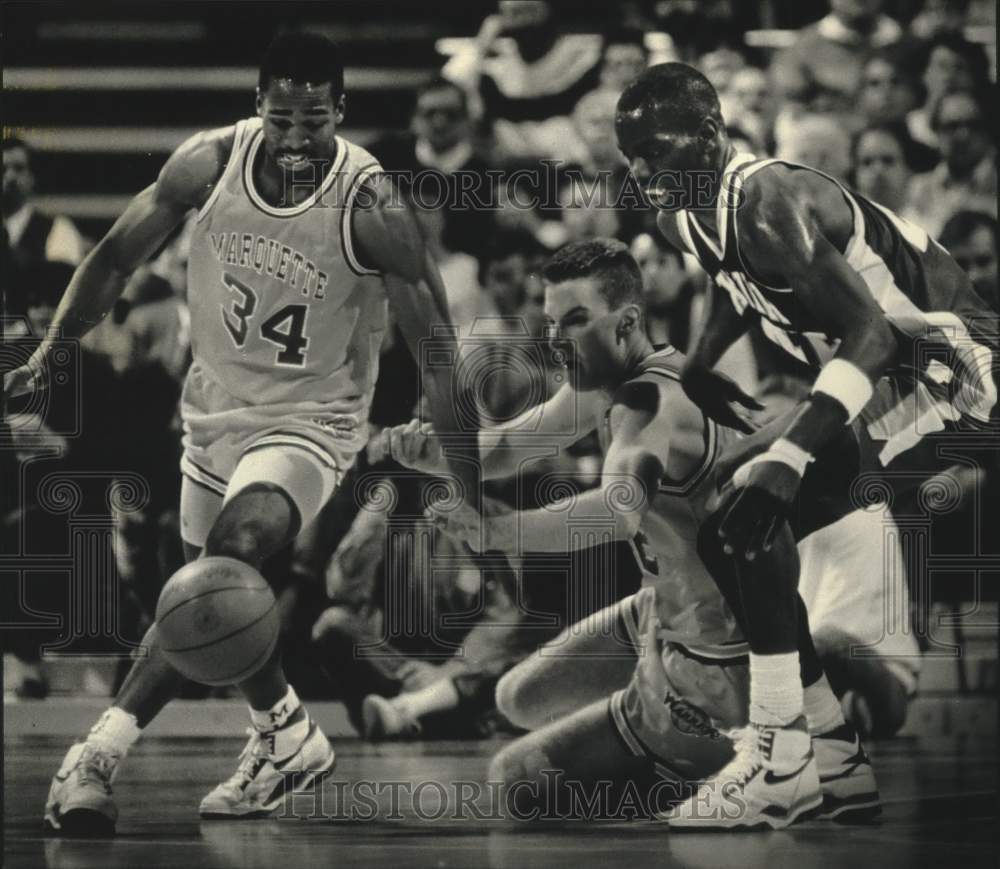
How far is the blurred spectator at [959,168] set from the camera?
173 inches

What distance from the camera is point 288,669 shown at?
408 cm

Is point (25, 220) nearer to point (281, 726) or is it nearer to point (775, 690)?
point (281, 726)

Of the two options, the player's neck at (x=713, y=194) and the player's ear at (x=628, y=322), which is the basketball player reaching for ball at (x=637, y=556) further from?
the player's neck at (x=713, y=194)

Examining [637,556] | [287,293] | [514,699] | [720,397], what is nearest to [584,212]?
[720,397]

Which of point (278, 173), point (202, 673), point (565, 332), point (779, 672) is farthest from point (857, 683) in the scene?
point (278, 173)

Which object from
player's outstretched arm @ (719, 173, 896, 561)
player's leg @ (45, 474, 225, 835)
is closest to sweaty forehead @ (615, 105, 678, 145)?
player's outstretched arm @ (719, 173, 896, 561)

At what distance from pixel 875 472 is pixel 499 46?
1.63 metres

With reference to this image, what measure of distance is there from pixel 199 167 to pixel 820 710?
7.19 ft

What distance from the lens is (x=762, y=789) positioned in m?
3.64

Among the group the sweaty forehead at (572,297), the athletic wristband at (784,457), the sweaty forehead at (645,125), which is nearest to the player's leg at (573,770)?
the athletic wristband at (784,457)

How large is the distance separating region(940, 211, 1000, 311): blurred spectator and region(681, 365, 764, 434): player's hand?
85 centimetres

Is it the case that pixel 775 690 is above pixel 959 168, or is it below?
below

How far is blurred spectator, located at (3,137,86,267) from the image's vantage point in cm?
414

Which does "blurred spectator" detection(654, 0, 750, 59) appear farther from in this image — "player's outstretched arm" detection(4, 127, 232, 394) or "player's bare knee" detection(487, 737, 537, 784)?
"player's bare knee" detection(487, 737, 537, 784)
